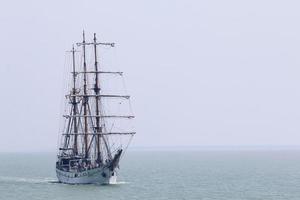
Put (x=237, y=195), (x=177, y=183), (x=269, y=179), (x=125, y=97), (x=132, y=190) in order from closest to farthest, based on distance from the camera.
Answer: (x=237, y=195) → (x=132, y=190) → (x=125, y=97) → (x=177, y=183) → (x=269, y=179)

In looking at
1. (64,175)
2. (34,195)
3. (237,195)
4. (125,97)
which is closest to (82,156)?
(64,175)

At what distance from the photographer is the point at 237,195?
93.5m

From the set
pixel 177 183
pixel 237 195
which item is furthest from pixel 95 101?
pixel 237 195

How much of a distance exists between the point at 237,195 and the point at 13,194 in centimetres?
2712

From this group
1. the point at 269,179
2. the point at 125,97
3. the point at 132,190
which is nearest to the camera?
the point at 132,190

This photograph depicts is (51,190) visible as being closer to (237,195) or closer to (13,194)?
(13,194)

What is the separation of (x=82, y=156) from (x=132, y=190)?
1388cm

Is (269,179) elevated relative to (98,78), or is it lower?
lower

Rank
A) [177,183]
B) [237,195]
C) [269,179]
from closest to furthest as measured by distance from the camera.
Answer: [237,195], [177,183], [269,179]

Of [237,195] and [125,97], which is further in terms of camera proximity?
[125,97]

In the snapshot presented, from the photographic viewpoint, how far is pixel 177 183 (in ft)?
387

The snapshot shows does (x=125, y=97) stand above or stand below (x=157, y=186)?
above

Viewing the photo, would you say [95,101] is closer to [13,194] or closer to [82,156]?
[82,156]

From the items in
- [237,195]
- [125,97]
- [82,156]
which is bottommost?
[237,195]
